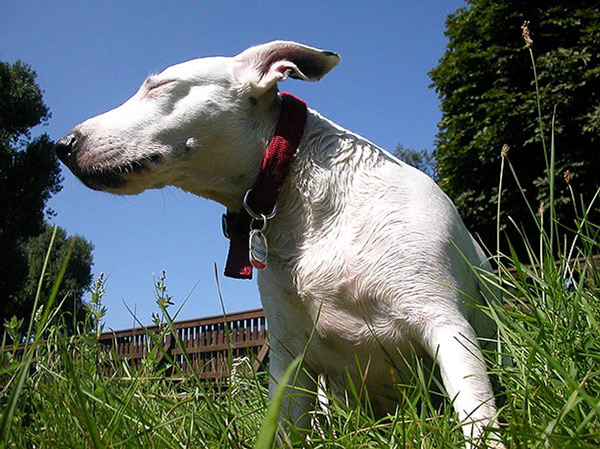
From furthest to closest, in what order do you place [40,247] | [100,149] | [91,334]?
[40,247]
[91,334]
[100,149]

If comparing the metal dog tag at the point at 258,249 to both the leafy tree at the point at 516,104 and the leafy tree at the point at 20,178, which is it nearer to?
the leafy tree at the point at 516,104

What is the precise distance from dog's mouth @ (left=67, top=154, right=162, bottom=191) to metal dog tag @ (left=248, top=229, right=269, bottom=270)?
483 mm

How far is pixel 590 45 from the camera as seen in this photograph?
856 centimetres

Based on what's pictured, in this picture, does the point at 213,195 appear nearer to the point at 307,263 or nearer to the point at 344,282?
the point at 307,263

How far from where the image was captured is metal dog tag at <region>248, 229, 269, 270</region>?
2.02m

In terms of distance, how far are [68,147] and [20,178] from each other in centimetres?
2320

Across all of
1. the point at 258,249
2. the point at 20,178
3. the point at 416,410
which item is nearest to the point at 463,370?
the point at 416,410

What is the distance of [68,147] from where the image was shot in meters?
2.20

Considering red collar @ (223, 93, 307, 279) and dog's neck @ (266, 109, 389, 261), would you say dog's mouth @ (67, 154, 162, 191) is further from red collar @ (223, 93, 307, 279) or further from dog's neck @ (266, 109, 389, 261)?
dog's neck @ (266, 109, 389, 261)

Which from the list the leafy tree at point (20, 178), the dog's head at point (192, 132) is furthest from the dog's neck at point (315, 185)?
the leafy tree at point (20, 178)

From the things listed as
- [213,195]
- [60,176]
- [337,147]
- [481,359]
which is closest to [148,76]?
[213,195]

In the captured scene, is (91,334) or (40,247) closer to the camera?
(91,334)

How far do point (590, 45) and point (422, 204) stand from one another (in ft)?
27.0

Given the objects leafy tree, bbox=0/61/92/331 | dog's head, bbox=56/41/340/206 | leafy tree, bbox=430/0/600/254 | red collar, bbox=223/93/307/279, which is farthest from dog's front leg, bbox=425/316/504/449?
leafy tree, bbox=0/61/92/331
